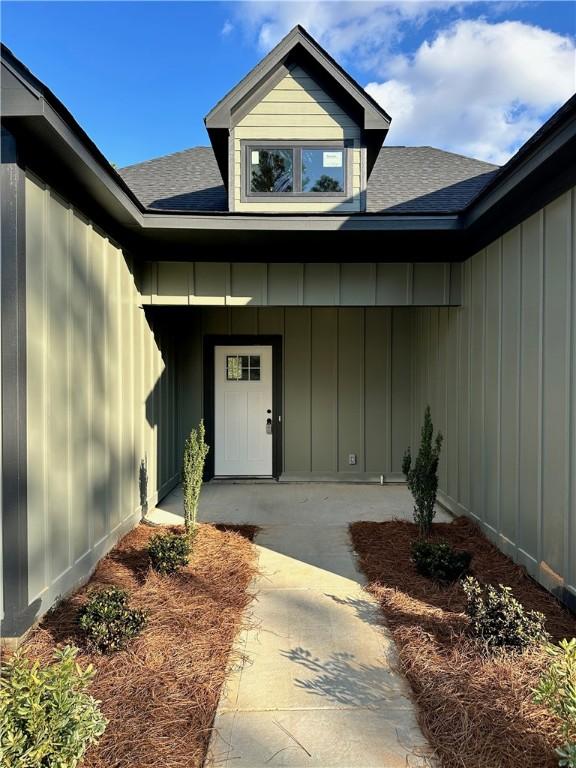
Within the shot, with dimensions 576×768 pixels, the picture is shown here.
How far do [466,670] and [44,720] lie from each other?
1.96 m

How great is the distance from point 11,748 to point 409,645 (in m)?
1.98

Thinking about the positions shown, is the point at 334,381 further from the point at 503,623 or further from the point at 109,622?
the point at 109,622

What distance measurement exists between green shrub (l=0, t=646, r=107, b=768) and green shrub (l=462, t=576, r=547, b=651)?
2007 millimetres

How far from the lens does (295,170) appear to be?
5527mm

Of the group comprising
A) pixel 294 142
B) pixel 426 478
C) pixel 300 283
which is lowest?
pixel 426 478

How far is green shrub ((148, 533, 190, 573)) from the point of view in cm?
356

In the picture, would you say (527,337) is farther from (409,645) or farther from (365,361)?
(365,361)

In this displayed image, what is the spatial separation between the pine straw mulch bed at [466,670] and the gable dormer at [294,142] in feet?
13.9

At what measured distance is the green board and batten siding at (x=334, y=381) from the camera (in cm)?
714

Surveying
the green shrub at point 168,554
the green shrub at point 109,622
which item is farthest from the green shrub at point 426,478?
the green shrub at point 109,622

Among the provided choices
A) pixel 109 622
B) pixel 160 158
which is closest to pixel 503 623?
pixel 109 622

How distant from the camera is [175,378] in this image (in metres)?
6.63

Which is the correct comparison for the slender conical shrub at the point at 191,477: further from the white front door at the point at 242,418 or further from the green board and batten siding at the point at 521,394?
the white front door at the point at 242,418

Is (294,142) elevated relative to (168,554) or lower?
elevated
